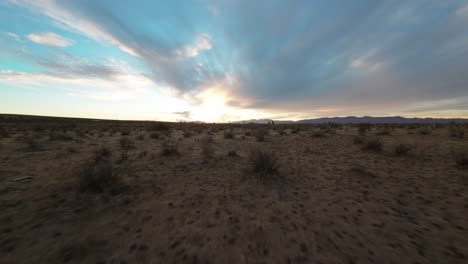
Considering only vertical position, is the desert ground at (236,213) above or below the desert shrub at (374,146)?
below

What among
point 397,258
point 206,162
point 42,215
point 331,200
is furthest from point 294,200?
point 42,215

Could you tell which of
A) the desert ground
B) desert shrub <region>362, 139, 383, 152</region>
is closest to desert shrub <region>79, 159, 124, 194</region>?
the desert ground

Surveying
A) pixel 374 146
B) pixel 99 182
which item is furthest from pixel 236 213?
→ pixel 374 146

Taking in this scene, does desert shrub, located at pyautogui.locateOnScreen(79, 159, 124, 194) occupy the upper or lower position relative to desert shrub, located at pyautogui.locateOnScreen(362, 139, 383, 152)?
lower

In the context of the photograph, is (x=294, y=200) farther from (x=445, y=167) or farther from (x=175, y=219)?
(x=445, y=167)

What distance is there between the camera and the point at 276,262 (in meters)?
2.55

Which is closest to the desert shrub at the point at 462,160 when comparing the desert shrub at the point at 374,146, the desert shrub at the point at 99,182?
the desert shrub at the point at 374,146

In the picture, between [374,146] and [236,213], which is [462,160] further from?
[236,213]

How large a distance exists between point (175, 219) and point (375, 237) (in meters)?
3.47

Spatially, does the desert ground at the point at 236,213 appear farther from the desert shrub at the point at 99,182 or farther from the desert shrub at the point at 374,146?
the desert shrub at the point at 374,146

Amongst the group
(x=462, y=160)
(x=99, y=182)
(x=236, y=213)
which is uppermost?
(x=462, y=160)

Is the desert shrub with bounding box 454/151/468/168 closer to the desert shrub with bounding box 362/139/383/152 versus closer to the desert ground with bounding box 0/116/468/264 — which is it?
the desert ground with bounding box 0/116/468/264

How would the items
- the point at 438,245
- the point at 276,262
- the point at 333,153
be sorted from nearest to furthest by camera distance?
1. the point at 276,262
2. the point at 438,245
3. the point at 333,153

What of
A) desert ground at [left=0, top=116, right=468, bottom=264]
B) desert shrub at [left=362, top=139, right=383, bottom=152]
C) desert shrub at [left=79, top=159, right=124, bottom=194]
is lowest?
desert ground at [left=0, top=116, right=468, bottom=264]
